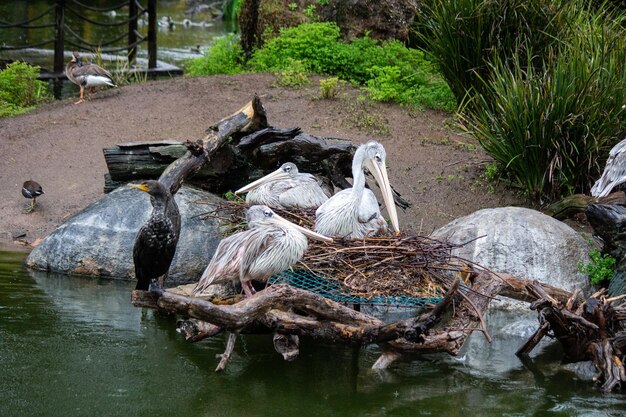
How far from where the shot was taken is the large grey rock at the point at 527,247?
9.12 metres

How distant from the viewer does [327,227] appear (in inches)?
317

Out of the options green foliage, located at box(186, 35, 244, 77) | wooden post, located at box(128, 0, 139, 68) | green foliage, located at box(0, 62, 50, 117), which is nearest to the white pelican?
green foliage, located at box(186, 35, 244, 77)

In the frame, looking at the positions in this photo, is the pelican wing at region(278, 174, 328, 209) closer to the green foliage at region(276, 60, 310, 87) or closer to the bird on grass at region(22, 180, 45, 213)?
the bird on grass at region(22, 180, 45, 213)

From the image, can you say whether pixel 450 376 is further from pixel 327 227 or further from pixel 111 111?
pixel 111 111

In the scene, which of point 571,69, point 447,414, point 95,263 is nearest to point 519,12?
point 571,69

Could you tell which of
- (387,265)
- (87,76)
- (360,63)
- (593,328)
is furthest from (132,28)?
(593,328)

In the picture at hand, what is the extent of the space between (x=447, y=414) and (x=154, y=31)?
13.9 m

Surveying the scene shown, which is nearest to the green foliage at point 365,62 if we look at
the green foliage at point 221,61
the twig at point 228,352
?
the green foliage at point 221,61

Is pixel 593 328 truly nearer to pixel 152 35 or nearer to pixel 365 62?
pixel 365 62

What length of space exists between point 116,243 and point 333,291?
10.8 feet

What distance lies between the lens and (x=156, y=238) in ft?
25.7

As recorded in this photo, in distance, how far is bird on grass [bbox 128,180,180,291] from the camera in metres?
7.86

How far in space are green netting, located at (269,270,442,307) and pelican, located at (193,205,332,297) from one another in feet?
0.77

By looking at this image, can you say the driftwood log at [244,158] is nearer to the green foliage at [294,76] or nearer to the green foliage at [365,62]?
the green foliage at [365,62]
